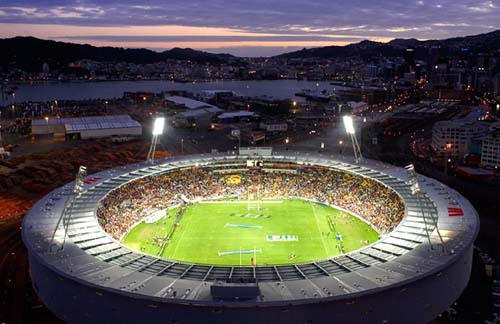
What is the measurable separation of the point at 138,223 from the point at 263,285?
1522cm

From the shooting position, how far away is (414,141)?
181ft

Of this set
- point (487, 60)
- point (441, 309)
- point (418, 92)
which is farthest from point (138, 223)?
point (487, 60)

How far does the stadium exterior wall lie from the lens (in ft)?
43.1

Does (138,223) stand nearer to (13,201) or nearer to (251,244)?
(251,244)

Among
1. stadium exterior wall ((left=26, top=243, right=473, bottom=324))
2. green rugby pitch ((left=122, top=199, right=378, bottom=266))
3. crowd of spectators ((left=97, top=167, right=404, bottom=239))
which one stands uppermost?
stadium exterior wall ((left=26, top=243, right=473, bottom=324))

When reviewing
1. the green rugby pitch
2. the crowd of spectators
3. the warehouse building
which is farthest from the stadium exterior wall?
the warehouse building

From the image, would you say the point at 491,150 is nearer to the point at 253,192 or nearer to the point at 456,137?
the point at 456,137

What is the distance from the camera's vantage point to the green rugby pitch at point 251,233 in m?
23.4

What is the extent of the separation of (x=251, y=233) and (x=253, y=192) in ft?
23.6

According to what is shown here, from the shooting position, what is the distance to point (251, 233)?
87.0 feet

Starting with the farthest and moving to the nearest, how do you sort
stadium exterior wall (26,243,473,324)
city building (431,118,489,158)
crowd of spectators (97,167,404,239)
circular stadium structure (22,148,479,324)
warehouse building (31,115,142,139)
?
warehouse building (31,115,142,139) < city building (431,118,489,158) < crowd of spectators (97,167,404,239) < circular stadium structure (22,148,479,324) < stadium exterior wall (26,243,473,324)

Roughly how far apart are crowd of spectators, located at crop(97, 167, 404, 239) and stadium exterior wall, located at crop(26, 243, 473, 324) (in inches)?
361

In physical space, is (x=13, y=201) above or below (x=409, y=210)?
below

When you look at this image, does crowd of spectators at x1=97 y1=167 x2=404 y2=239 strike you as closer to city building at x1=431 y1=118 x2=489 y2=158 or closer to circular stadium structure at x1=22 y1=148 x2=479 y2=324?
circular stadium structure at x1=22 y1=148 x2=479 y2=324
